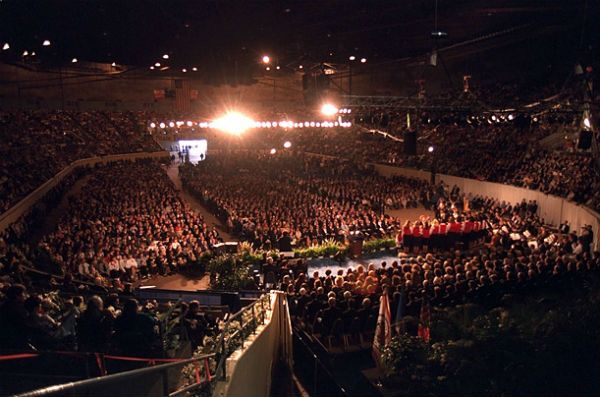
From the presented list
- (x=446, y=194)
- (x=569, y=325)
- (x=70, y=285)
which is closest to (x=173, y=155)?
(x=446, y=194)

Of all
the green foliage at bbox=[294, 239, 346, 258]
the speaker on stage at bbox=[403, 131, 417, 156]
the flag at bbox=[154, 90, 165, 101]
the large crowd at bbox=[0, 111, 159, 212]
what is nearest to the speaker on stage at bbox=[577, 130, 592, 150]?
the speaker on stage at bbox=[403, 131, 417, 156]

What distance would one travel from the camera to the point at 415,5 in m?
16.6

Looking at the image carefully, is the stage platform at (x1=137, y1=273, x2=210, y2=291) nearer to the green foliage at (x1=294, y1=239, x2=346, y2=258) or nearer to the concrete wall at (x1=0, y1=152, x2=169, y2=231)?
the green foliage at (x1=294, y1=239, x2=346, y2=258)

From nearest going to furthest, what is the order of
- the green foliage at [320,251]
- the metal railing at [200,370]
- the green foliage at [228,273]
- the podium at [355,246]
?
the metal railing at [200,370] < the green foliage at [228,273] < the green foliage at [320,251] < the podium at [355,246]

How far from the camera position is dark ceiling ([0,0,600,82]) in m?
15.7

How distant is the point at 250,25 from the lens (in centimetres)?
1694

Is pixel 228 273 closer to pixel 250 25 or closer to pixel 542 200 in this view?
pixel 250 25

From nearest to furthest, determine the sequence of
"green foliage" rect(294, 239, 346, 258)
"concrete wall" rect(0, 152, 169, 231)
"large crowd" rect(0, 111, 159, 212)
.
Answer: "concrete wall" rect(0, 152, 169, 231) < "green foliage" rect(294, 239, 346, 258) < "large crowd" rect(0, 111, 159, 212)

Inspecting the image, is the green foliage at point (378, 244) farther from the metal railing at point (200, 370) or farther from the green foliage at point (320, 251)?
the metal railing at point (200, 370)

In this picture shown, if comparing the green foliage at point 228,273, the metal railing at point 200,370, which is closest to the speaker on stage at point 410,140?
the green foliage at point 228,273

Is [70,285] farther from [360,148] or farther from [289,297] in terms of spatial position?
[360,148]

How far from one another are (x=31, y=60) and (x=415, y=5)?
23881 millimetres

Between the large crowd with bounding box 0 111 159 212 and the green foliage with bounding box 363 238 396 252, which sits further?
the large crowd with bounding box 0 111 159 212

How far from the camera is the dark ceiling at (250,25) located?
1572 centimetres
